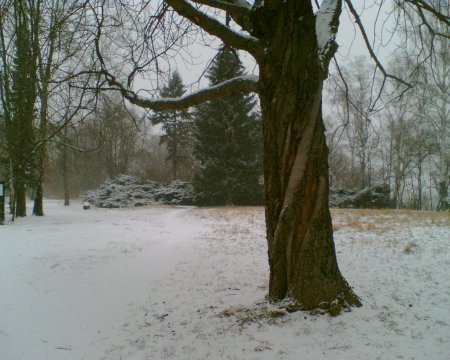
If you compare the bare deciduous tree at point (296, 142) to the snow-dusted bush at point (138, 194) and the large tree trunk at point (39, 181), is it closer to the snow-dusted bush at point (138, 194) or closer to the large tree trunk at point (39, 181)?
the large tree trunk at point (39, 181)

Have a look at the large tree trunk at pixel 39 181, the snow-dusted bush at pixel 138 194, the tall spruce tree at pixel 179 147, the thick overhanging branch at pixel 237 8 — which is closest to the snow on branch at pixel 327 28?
the thick overhanging branch at pixel 237 8

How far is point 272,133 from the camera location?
3613 mm

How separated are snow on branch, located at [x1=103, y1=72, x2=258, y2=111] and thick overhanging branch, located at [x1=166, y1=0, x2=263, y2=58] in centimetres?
38

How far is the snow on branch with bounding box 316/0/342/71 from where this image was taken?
349cm

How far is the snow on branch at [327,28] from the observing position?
11.5 feet

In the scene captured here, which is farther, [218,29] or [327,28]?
[218,29]

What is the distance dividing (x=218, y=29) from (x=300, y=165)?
65.5 inches

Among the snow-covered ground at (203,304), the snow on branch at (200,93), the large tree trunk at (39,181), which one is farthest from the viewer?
the large tree trunk at (39,181)

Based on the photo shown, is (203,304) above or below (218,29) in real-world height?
below

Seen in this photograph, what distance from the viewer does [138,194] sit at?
2530cm

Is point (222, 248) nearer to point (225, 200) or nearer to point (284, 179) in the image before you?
point (284, 179)

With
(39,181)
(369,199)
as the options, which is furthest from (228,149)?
(39,181)

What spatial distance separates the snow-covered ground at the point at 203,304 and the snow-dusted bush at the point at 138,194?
1678cm

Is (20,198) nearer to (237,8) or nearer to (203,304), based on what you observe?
(203,304)
